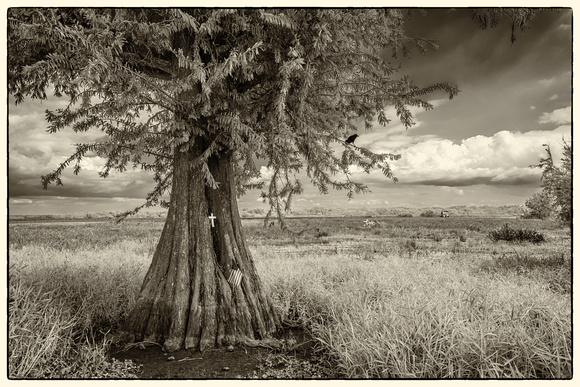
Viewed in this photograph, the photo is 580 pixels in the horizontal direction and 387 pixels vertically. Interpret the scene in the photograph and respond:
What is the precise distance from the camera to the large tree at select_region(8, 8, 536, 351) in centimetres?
394

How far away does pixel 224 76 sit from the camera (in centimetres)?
407

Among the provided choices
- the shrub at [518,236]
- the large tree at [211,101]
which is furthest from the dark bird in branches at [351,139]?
the shrub at [518,236]

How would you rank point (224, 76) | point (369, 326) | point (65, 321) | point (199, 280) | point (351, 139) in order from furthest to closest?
1. point (351, 139)
2. point (199, 280)
3. point (65, 321)
4. point (369, 326)
5. point (224, 76)

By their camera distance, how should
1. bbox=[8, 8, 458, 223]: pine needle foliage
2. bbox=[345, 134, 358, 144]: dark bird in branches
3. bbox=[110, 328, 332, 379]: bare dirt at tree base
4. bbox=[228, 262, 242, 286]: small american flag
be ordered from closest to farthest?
1. bbox=[8, 8, 458, 223]: pine needle foliage
2. bbox=[110, 328, 332, 379]: bare dirt at tree base
3. bbox=[228, 262, 242, 286]: small american flag
4. bbox=[345, 134, 358, 144]: dark bird in branches

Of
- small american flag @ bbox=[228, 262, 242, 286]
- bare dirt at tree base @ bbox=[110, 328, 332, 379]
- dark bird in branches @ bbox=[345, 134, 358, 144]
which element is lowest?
bare dirt at tree base @ bbox=[110, 328, 332, 379]

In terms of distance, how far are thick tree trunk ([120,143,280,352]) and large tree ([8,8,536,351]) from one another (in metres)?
0.02

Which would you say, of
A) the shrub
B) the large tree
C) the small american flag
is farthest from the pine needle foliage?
the shrub

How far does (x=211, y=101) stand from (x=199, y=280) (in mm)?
2458

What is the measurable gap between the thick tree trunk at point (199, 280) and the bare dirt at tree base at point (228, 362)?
0.19 meters

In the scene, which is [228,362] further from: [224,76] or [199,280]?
[224,76]

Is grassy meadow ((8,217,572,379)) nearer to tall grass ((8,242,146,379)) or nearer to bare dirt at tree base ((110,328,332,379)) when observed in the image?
tall grass ((8,242,146,379))

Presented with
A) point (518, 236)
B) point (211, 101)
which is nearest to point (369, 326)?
point (211, 101)

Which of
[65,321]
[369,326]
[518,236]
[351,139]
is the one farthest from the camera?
[518,236]

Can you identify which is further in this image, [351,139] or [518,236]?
[518,236]
